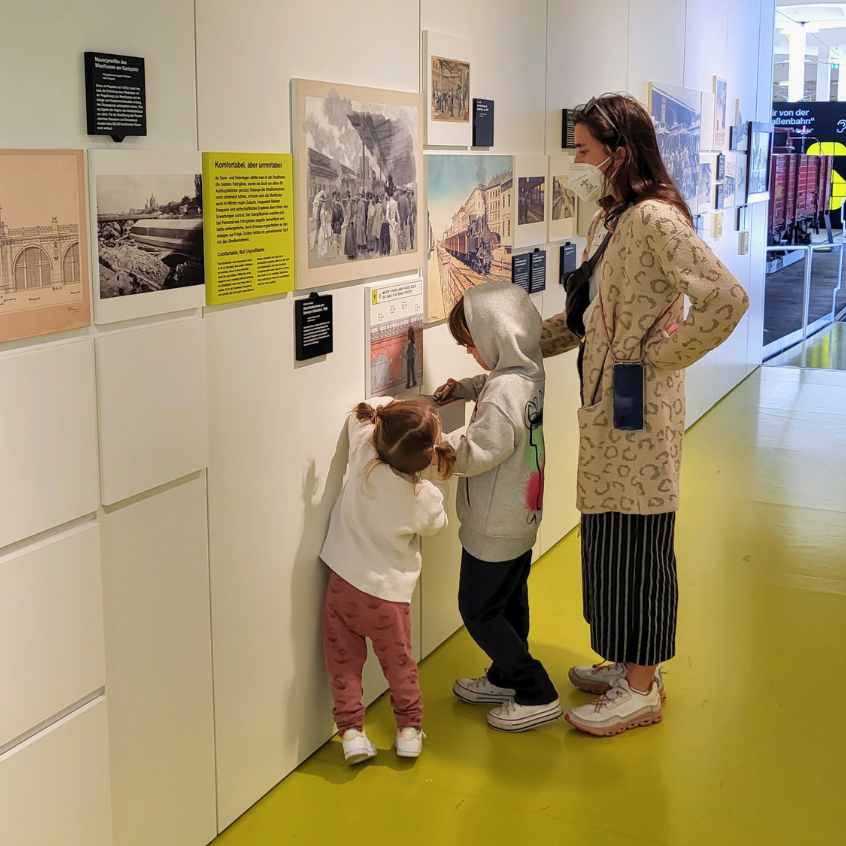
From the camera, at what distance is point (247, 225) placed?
107 inches

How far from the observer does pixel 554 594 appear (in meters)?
4.66

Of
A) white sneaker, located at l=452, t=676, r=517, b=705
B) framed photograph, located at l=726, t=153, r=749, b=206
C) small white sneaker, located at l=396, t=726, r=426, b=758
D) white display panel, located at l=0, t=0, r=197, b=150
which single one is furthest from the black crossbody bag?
framed photograph, located at l=726, t=153, r=749, b=206

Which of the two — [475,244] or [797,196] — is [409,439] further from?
[797,196]

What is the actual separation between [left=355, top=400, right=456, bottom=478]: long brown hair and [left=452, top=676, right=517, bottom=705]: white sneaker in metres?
0.88

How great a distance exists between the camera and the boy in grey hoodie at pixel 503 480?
11.1ft

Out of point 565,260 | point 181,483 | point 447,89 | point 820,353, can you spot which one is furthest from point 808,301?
point 181,483

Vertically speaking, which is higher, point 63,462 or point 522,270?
point 522,270

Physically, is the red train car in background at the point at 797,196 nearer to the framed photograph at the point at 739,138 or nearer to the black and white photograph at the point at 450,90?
the framed photograph at the point at 739,138

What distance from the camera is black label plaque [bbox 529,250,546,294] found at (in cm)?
460

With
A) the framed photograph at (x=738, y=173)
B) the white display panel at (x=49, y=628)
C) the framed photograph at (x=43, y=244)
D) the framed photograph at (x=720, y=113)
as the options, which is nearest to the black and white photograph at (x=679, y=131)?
the framed photograph at (x=720, y=113)

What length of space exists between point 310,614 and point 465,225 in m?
1.45

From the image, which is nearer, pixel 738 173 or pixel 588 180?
pixel 588 180

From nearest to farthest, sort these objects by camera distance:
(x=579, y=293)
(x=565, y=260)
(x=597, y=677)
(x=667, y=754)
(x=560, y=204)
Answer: (x=667, y=754) < (x=579, y=293) < (x=597, y=677) < (x=560, y=204) < (x=565, y=260)

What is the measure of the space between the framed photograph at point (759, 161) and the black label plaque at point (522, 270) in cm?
498
